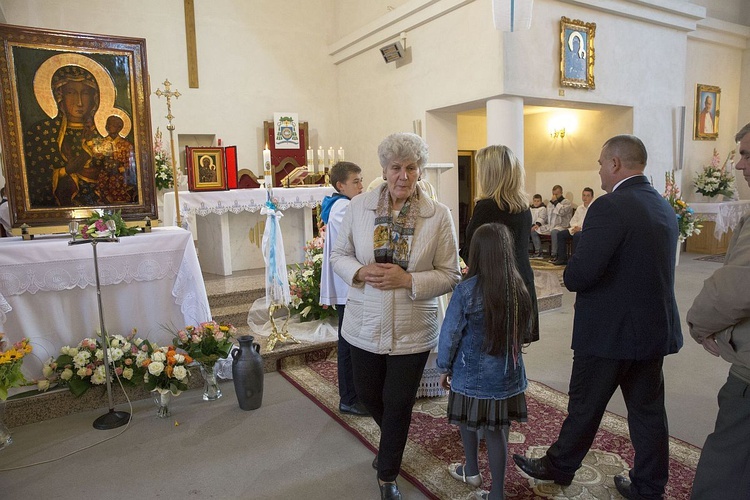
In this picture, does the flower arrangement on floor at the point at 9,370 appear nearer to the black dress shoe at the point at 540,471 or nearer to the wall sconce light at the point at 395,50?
the black dress shoe at the point at 540,471

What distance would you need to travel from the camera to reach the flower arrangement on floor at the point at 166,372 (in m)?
3.57

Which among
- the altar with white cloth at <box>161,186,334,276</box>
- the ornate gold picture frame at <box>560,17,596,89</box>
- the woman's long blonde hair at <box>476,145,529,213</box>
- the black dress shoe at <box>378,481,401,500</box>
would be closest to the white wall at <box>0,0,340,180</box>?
the altar with white cloth at <box>161,186,334,276</box>

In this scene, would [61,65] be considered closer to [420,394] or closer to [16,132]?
[16,132]

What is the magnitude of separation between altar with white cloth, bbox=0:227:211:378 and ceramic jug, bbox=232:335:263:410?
1.90 feet

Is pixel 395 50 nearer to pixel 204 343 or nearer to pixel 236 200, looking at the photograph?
pixel 236 200

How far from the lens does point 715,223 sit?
1008 centimetres

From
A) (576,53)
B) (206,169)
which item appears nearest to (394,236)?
(206,169)

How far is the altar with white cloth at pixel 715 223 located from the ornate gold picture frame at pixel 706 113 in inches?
59.1

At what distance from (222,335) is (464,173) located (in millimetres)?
8824

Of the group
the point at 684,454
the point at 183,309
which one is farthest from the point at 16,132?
the point at 684,454

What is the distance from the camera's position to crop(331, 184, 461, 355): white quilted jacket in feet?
7.62

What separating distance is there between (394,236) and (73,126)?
3.23 metres

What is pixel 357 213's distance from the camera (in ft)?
8.19

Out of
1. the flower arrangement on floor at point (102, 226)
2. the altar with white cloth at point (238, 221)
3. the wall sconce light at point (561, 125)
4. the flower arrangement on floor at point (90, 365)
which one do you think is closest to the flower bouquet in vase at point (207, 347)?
the flower arrangement on floor at point (90, 365)
